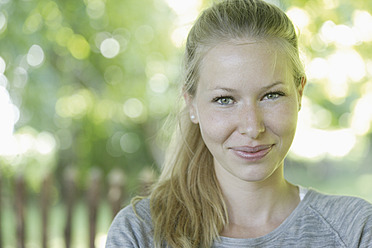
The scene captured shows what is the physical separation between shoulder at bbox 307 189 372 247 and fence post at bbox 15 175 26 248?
209 cm

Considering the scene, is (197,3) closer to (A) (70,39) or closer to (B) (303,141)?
(A) (70,39)

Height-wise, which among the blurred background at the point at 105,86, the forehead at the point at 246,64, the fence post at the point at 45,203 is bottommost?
the fence post at the point at 45,203

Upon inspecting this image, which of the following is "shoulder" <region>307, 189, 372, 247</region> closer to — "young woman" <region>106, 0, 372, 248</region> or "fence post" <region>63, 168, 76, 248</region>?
"young woman" <region>106, 0, 372, 248</region>

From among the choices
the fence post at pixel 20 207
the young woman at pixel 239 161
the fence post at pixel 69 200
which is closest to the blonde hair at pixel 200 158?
the young woman at pixel 239 161

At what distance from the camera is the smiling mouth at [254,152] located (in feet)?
4.78

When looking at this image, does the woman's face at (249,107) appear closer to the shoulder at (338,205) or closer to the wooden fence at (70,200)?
the shoulder at (338,205)

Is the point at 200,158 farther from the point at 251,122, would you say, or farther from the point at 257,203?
the point at 251,122

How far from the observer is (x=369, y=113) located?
3289mm

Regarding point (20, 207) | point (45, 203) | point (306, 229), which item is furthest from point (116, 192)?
point (306, 229)

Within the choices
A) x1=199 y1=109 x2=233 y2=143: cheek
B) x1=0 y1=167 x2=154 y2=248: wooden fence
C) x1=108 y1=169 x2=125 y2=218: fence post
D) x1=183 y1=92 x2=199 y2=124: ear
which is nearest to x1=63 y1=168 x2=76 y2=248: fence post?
x1=0 y1=167 x2=154 y2=248: wooden fence

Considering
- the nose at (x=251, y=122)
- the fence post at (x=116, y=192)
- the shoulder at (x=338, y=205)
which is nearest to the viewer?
the nose at (x=251, y=122)

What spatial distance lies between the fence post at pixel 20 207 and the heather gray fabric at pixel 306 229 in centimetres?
180

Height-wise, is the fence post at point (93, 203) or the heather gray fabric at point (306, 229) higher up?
the fence post at point (93, 203)

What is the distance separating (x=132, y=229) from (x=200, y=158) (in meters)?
0.35
